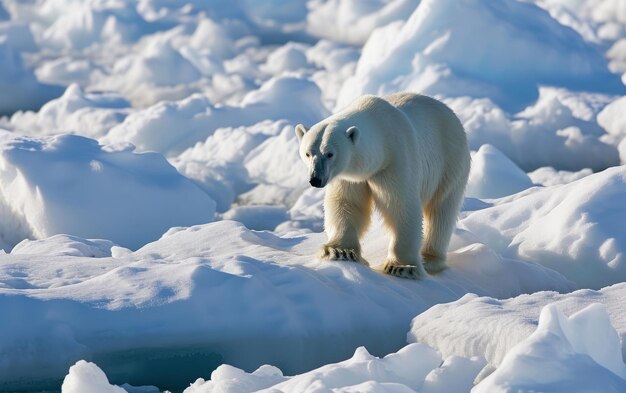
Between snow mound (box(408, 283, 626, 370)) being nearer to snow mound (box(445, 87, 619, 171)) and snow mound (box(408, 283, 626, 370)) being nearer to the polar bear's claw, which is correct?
the polar bear's claw

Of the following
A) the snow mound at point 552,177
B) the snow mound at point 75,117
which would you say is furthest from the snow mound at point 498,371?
the snow mound at point 75,117

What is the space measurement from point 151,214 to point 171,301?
4953 mm

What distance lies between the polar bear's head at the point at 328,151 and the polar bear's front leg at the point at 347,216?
333mm

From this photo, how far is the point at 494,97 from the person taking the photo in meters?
16.9

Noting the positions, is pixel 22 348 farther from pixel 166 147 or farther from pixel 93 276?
pixel 166 147

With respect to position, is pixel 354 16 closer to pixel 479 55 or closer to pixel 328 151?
pixel 479 55

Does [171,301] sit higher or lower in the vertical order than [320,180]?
lower

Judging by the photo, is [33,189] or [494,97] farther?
[494,97]

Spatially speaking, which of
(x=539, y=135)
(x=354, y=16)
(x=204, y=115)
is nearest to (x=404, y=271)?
(x=539, y=135)

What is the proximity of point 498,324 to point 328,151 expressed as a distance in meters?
1.41

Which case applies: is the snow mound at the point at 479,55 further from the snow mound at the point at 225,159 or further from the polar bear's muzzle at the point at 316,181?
the polar bear's muzzle at the point at 316,181

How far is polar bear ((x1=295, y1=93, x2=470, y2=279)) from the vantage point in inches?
205

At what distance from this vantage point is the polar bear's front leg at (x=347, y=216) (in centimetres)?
549

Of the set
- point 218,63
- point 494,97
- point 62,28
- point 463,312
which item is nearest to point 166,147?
point 494,97
